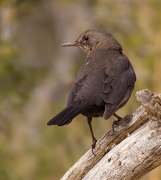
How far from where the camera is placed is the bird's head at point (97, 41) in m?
4.46

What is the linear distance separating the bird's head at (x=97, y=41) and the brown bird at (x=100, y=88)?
17 cm

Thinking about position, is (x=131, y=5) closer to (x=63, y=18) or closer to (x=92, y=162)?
(x=63, y=18)

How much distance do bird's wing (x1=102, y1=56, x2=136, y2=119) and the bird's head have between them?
51 cm

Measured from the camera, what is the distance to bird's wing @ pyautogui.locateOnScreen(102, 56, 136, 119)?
136 inches

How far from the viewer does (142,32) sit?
685cm

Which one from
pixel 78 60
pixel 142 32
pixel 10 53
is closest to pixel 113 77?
pixel 10 53

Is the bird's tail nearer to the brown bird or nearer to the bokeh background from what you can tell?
the brown bird

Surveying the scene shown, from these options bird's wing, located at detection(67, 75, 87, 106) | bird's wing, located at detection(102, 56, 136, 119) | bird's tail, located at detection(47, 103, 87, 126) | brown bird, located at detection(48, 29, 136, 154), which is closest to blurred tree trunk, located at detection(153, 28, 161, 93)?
brown bird, located at detection(48, 29, 136, 154)

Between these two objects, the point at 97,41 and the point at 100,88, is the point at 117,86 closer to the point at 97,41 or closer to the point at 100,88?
the point at 100,88

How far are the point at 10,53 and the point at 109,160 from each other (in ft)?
11.4

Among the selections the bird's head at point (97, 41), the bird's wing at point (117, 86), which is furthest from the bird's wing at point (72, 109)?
the bird's head at point (97, 41)

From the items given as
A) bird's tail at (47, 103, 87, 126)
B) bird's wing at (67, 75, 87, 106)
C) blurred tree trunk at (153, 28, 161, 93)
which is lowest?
bird's tail at (47, 103, 87, 126)

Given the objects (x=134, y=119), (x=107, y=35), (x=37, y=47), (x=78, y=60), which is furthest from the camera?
(x=37, y=47)

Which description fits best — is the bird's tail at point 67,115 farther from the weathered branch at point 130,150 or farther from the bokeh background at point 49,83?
the bokeh background at point 49,83
